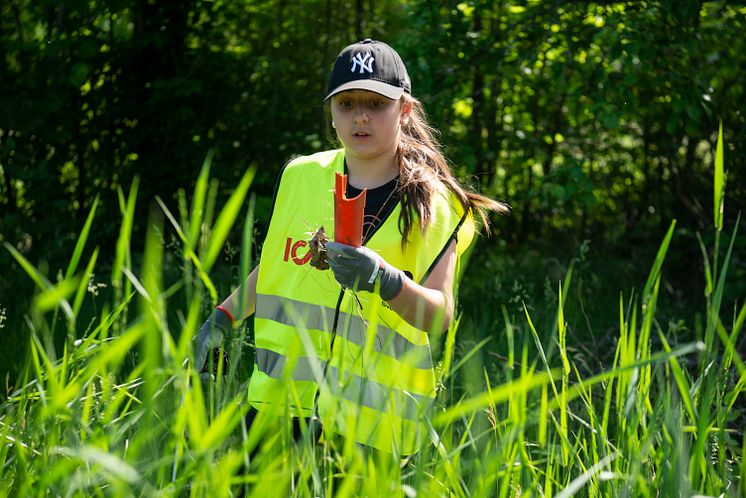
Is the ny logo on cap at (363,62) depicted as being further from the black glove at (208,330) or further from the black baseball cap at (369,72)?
the black glove at (208,330)

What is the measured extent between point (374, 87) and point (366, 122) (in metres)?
0.09

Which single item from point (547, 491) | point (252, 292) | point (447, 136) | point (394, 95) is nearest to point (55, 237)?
point (447, 136)

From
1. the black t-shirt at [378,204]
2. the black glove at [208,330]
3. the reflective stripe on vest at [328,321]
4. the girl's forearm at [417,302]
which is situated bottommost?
the black glove at [208,330]

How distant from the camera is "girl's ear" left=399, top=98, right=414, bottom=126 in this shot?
2361 millimetres

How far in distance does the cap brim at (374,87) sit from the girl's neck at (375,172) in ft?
0.55

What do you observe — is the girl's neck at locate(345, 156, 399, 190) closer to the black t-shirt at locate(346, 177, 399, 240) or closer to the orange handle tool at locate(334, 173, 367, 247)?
the black t-shirt at locate(346, 177, 399, 240)

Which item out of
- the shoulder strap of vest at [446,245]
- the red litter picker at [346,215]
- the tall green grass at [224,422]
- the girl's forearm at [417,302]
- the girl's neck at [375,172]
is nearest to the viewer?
the tall green grass at [224,422]

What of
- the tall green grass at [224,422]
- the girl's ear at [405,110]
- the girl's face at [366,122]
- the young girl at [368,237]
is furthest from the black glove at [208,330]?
the girl's ear at [405,110]

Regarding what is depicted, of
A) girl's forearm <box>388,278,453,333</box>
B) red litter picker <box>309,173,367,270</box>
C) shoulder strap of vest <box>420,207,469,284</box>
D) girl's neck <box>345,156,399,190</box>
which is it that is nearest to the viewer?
red litter picker <box>309,173,367,270</box>

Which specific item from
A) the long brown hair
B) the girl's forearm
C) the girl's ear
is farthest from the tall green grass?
the girl's ear

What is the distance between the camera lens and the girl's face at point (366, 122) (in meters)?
2.21

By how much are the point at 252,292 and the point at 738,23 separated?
11.3 feet

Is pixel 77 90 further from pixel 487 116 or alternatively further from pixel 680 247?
pixel 680 247

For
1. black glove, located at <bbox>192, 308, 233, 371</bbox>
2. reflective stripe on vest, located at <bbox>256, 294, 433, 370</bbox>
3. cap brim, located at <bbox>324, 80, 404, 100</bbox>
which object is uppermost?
cap brim, located at <bbox>324, 80, 404, 100</bbox>
